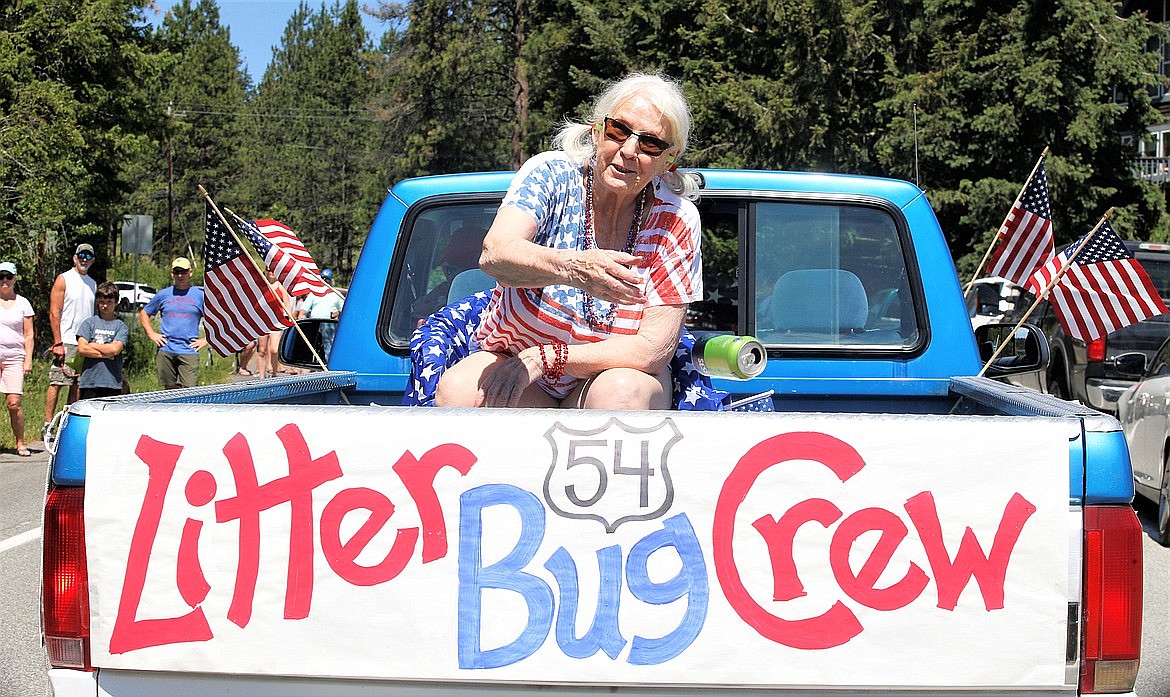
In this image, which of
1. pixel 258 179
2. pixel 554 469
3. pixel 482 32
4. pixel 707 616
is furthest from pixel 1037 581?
pixel 258 179

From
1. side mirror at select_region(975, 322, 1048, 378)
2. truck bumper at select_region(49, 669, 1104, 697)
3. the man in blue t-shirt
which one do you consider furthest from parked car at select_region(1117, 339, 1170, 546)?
the man in blue t-shirt

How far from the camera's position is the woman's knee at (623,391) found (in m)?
3.03

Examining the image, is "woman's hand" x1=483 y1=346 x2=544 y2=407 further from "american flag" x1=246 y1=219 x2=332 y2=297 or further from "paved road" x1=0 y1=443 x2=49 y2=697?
"american flag" x1=246 y1=219 x2=332 y2=297

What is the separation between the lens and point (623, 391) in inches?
120

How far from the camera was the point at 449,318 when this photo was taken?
378 cm

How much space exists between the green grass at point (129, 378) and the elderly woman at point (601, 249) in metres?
9.44

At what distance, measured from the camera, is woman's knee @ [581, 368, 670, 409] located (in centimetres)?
303

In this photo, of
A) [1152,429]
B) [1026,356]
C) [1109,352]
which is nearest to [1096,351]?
[1109,352]

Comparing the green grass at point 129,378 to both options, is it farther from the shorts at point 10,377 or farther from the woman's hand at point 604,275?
the woman's hand at point 604,275

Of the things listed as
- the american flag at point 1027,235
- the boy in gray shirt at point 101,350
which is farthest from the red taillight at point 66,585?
the boy in gray shirt at point 101,350

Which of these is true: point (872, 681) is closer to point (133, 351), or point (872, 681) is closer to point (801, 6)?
point (133, 351)

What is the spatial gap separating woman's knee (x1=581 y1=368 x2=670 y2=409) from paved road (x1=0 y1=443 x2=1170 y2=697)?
3.00 metres

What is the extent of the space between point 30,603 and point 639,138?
4.71 m

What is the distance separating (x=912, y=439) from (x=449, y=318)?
6.17 feet
